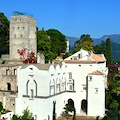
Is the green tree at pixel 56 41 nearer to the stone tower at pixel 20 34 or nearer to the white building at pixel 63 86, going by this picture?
the stone tower at pixel 20 34

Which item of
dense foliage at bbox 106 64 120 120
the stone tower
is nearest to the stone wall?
the stone tower

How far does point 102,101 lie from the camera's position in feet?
134

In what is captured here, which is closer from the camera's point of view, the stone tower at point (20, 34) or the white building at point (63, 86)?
the white building at point (63, 86)

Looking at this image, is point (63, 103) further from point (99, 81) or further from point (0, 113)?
point (0, 113)

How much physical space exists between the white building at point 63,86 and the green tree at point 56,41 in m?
28.2

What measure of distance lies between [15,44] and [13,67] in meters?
8.61

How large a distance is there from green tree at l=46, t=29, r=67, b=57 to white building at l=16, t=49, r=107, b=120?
92.6 feet

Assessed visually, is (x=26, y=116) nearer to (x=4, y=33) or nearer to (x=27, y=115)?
(x=27, y=115)

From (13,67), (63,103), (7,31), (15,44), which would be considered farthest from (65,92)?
(7,31)

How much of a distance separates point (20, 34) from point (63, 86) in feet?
58.6

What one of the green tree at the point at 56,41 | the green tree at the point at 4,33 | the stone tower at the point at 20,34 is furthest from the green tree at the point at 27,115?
the green tree at the point at 56,41

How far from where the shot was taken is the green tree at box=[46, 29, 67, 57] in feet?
245

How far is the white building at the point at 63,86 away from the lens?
38000 millimetres

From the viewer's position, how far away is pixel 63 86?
44281 mm
